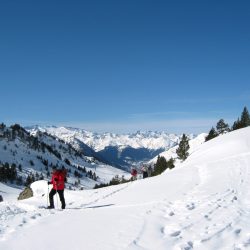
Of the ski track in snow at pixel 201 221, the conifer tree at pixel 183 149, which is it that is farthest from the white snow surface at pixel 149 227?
the conifer tree at pixel 183 149

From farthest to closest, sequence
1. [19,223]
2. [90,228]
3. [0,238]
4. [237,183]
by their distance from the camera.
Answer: [237,183]
[19,223]
[90,228]
[0,238]

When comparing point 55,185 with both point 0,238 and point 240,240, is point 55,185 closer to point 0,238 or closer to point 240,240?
point 0,238

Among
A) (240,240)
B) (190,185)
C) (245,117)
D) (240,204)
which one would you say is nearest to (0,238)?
(240,240)

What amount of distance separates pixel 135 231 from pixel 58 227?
3.03m

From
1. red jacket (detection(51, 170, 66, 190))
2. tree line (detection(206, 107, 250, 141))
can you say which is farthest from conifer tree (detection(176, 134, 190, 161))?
red jacket (detection(51, 170, 66, 190))

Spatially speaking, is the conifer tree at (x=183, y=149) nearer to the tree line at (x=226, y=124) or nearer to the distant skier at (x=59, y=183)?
the tree line at (x=226, y=124)

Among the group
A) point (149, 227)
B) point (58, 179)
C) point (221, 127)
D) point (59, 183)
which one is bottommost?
point (149, 227)

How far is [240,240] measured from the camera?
12.0 m

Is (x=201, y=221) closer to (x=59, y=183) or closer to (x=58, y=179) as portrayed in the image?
(x=59, y=183)

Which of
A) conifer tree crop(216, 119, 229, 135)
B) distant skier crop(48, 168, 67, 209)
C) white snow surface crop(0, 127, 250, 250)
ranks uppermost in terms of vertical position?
conifer tree crop(216, 119, 229, 135)

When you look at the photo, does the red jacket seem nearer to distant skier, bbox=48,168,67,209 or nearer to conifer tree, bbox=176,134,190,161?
distant skier, bbox=48,168,67,209

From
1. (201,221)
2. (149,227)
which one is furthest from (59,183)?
(201,221)

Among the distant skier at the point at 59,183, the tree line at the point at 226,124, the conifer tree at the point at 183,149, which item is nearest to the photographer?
the distant skier at the point at 59,183

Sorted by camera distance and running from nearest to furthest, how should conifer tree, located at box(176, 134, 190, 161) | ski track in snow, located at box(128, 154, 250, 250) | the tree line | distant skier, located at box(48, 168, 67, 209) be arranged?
ski track in snow, located at box(128, 154, 250, 250) → distant skier, located at box(48, 168, 67, 209) → conifer tree, located at box(176, 134, 190, 161) → the tree line
